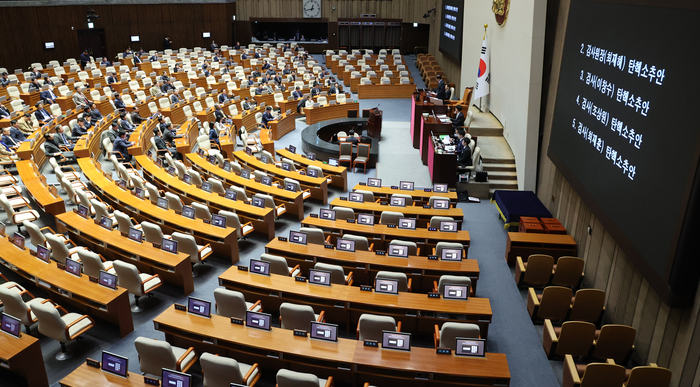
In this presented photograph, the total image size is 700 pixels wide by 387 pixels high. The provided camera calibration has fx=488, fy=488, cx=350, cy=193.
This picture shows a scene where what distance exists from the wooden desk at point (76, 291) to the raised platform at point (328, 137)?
346 inches

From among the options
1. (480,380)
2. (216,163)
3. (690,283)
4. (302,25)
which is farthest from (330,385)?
(302,25)

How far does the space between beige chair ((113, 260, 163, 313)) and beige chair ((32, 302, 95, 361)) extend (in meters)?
0.80

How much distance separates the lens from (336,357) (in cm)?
540

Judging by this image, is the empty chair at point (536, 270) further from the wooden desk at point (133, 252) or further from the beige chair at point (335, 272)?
the wooden desk at point (133, 252)

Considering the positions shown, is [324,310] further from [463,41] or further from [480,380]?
[463,41]

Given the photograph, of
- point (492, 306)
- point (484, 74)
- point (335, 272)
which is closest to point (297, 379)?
point (335, 272)

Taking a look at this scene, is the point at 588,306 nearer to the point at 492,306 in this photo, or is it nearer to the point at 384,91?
the point at 492,306

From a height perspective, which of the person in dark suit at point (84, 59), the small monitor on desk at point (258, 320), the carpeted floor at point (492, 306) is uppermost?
the person in dark suit at point (84, 59)

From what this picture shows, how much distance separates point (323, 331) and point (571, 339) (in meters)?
3.24

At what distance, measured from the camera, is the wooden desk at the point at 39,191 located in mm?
9303

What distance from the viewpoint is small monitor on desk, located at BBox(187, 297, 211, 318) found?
6.11 meters

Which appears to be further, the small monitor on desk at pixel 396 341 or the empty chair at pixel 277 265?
the empty chair at pixel 277 265

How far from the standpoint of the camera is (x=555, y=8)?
33.9 feet

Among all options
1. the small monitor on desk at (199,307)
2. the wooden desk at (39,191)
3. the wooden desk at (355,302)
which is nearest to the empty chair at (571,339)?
the wooden desk at (355,302)
